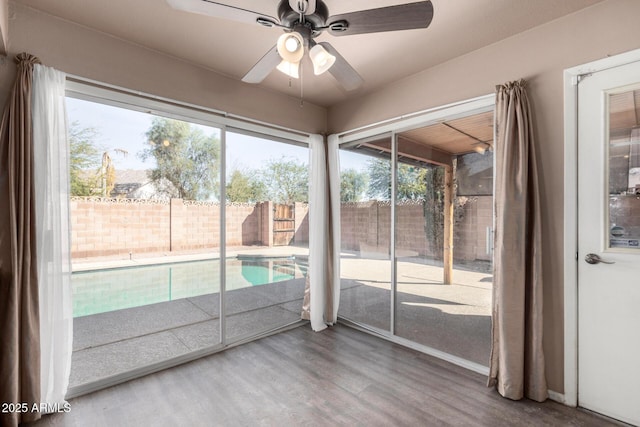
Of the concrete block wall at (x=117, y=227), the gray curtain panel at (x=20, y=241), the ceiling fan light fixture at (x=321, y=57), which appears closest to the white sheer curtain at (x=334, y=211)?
the concrete block wall at (x=117, y=227)

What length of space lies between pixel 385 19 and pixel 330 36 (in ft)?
3.15

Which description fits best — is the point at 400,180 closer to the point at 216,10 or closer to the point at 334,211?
the point at 334,211

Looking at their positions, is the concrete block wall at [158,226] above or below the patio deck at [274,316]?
above

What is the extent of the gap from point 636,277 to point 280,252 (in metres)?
2.93

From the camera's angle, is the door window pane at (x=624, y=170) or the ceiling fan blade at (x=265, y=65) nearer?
the ceiling fan blade at (x=265, y=65)

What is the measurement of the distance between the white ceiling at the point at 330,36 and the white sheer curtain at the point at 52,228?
53cm

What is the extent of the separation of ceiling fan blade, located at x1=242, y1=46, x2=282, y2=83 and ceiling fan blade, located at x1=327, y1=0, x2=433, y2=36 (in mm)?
360

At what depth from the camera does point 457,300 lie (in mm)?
2717

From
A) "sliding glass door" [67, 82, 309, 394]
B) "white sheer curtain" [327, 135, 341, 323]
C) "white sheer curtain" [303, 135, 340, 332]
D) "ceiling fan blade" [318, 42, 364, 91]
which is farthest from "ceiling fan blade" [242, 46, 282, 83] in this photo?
"white sheer curtain" [327, 135, 341, 323]

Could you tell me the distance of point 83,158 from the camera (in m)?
2.32

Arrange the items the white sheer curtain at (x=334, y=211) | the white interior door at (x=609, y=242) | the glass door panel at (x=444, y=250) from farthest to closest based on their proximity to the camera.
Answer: the white sheer curtain at (x=334, y=211) → the glass door panel at (x=444, y=250) → the white interior door at (x=609, y=242)

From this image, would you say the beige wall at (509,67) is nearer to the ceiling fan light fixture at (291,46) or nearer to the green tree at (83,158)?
the green tree at (83,158)

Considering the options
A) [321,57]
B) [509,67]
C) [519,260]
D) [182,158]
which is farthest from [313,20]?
[519,260]

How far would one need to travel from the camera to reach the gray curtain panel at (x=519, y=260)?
6.78 feet
